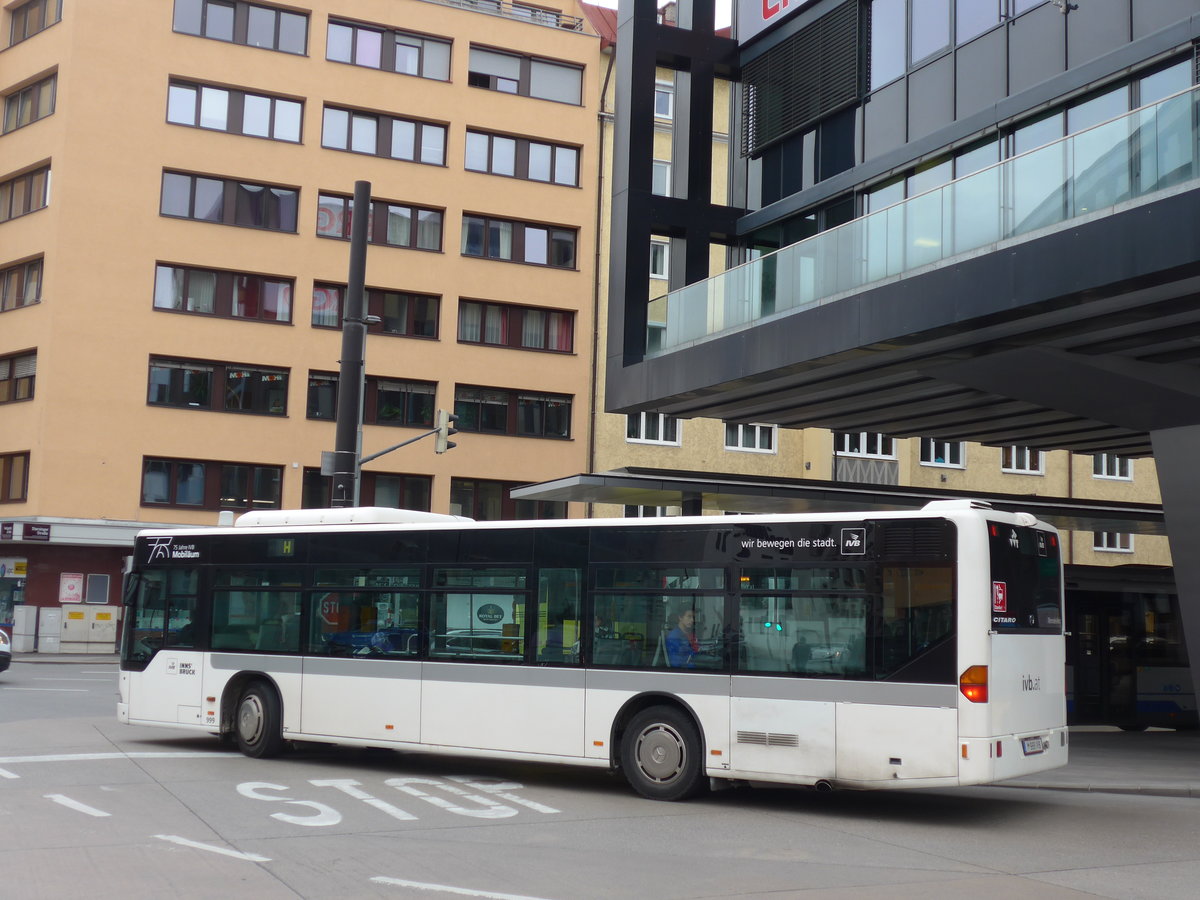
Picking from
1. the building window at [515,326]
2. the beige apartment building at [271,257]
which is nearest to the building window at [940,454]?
the beige apartment building at [271,257]

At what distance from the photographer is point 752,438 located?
160 ft

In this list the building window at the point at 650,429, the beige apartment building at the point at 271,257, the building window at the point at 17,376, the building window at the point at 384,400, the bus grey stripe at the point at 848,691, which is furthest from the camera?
the building window at the point at 650,429

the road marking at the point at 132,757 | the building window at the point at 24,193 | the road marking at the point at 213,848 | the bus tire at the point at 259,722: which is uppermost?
the building window at the point at 24,193

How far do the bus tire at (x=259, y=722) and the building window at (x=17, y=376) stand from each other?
2882 centimetres

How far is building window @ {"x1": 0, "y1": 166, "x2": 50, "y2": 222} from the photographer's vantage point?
42.1 metres

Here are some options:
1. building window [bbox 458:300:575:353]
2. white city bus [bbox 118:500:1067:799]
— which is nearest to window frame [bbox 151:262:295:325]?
building window [bbox 458:300:575:353]

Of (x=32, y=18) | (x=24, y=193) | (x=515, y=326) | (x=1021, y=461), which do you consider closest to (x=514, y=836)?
(x=515, y=326)

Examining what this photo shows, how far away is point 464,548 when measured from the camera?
13.9 meters

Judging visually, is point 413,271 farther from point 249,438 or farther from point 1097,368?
point 1097,368

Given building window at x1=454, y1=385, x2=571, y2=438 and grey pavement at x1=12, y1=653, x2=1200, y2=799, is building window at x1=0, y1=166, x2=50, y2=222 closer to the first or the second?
building window at x1=454, y1=385, x2=571, y2=438

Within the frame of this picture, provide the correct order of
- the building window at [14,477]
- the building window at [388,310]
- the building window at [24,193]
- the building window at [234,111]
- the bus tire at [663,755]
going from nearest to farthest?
1. the bus tire at [663,755]
2. the building window at [14,477]
3. the building window at [24,193]
4. the building window at [234,111]
5. the building window at [388,310]

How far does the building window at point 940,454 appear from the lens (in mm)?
51531

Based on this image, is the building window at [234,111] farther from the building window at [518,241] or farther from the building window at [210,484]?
the building window at [210,484]

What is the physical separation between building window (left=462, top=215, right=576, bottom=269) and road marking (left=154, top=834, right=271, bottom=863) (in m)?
37.7
